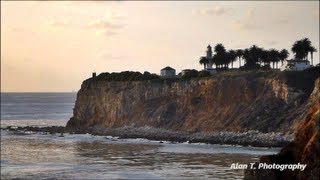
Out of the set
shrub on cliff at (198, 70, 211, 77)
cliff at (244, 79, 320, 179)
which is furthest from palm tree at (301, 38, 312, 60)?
cliff at (244, 79, 320, 179)

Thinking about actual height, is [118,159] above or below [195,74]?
below

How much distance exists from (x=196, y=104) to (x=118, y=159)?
1528 inches

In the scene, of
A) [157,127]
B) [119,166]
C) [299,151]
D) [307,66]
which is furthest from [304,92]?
[299,151]

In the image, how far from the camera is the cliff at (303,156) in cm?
3014

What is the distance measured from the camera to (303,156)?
31156mm

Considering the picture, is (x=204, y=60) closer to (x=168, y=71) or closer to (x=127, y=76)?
(x=168, y=71)

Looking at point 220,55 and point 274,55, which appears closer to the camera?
point 274,55

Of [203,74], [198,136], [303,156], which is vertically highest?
[203,74]

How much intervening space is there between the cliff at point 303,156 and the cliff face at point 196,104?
4941 cm

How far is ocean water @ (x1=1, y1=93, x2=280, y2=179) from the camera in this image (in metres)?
51.5

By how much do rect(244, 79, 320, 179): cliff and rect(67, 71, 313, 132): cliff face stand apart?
4941 cm

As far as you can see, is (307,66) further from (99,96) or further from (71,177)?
(71,177)

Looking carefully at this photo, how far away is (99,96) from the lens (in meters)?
118

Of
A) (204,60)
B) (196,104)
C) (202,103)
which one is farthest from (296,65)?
(204,60)
